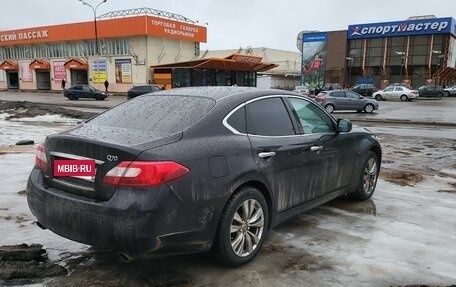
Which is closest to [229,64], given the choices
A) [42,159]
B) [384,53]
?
[384,53]

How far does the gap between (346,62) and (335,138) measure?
234 feet

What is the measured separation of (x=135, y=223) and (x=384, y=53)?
7205 cm

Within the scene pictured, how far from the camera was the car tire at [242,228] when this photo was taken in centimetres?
369

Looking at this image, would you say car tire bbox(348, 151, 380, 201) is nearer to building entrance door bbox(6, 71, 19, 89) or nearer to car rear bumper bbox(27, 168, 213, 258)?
car rear bumper bbox(27, 168, 213, 258)

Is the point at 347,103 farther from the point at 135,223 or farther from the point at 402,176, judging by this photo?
the point at 135,223

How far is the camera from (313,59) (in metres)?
76.1

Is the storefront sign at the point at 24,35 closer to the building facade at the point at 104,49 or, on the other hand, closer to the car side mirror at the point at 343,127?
the building facade at the point at 104,49

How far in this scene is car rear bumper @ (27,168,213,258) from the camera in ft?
10.5

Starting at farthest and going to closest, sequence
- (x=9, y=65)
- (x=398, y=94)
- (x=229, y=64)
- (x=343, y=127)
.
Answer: (x=9, y=65) < (x=229, y=64) < (x=398, y=94) < (x=343, y=127)

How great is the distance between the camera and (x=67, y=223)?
351 cm

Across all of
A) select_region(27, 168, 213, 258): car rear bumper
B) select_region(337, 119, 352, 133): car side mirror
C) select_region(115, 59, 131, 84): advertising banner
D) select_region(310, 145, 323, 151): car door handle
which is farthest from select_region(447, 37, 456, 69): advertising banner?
select_region(27, 168, 213, 258): car rear bumper

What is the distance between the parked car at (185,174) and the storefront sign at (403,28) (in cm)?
6780

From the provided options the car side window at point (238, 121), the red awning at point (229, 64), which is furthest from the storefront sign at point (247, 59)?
the car side window at point (238, 121)

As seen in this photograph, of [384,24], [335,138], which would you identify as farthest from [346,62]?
[335,138]
